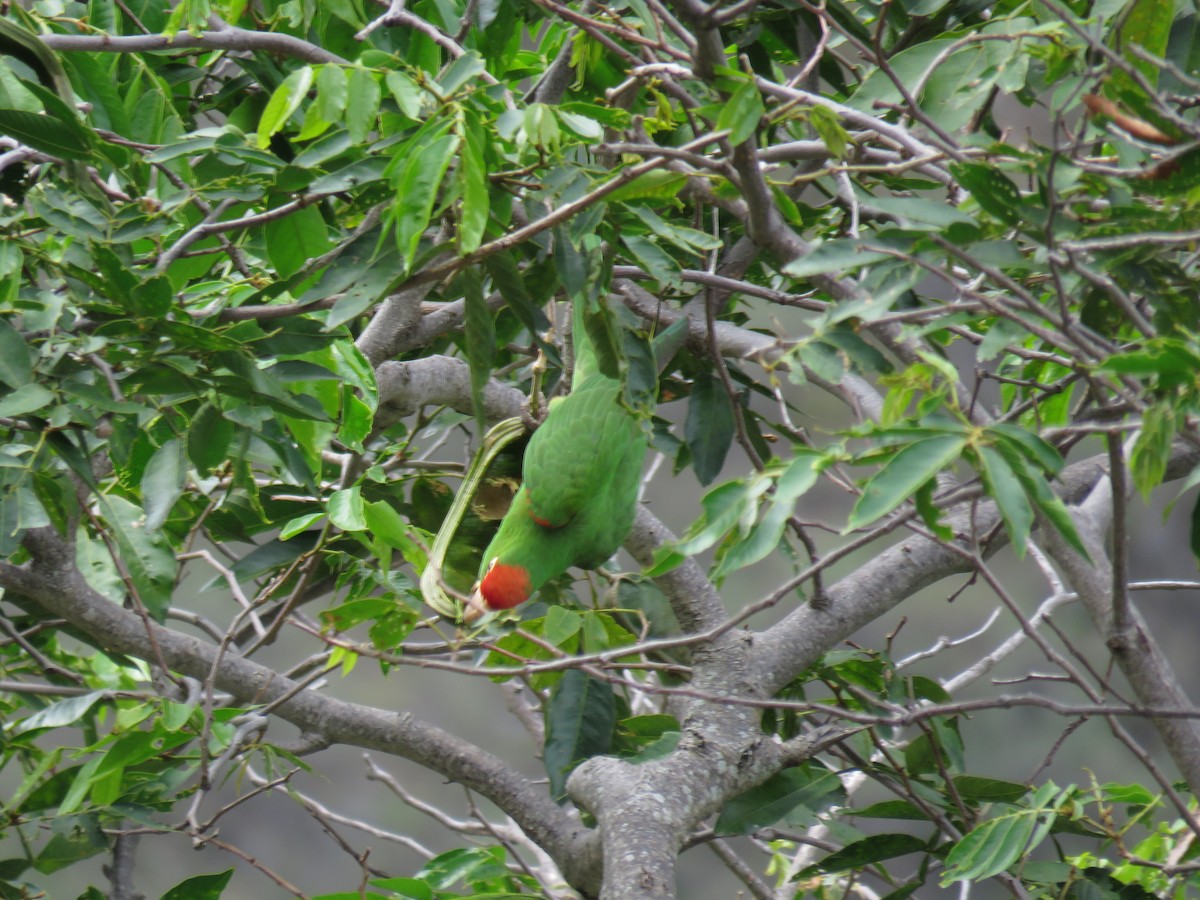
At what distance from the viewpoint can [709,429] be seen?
6.47 ft

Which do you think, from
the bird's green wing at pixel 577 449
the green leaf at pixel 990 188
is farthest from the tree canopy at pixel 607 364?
the bird's green wing at pixel 577 449

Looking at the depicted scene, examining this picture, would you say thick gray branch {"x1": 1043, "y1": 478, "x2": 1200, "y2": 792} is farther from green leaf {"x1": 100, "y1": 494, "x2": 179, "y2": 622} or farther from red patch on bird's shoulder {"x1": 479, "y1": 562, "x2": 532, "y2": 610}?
green leaf {"x1": 100, "y1": 494, "x2": 179, "y2": 622}

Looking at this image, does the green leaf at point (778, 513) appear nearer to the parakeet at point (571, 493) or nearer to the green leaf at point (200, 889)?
the parakeet at point (571, 493)

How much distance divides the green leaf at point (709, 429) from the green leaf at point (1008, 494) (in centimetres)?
107

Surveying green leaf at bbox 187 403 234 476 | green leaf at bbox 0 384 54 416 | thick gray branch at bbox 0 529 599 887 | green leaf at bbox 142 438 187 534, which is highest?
green leaf at bbox 0 384 54 416

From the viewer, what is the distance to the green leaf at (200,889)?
5.83ft

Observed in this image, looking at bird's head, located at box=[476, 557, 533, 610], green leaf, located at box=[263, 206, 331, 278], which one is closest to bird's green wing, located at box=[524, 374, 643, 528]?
bird's head, located at box=[476, 557, 533, 610]

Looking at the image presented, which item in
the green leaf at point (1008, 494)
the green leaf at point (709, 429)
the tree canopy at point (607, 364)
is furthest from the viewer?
the green leaf at point (709, 429)

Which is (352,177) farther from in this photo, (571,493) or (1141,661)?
(1141,661)

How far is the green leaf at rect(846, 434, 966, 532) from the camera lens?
0.86 metres

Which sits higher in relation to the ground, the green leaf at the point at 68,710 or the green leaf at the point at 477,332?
the green leaf at the point at 477,332

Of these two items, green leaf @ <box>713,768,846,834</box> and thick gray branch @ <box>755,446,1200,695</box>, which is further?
thick gray branch @ <box>755,446,1200,695</box>

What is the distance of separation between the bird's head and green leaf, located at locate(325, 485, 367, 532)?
1.03 feet

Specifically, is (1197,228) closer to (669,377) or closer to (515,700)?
(669,377)
